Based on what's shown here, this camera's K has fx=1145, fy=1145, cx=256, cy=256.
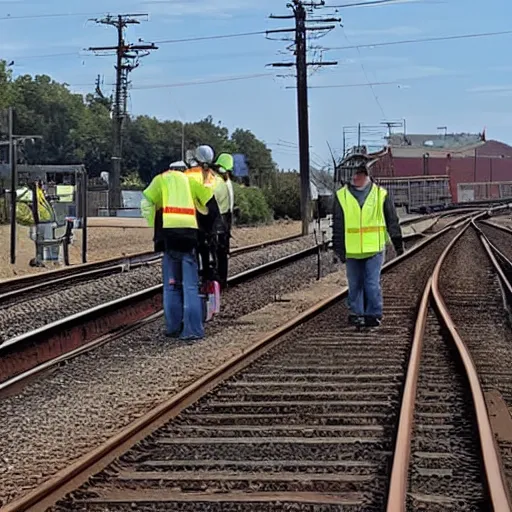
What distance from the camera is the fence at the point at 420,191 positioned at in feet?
245

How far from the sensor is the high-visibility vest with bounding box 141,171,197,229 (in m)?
11.9

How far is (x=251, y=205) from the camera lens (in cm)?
5191

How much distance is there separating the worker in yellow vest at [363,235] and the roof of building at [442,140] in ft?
357

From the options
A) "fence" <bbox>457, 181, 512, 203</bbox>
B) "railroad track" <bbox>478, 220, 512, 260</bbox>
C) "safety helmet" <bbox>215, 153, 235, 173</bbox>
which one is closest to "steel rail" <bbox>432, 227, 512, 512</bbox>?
"safety helmet" <bbox>215, 153, 235, 173</bbox>

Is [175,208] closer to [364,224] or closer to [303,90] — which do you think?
[364,224]

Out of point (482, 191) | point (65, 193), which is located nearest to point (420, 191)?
point (482, 191)

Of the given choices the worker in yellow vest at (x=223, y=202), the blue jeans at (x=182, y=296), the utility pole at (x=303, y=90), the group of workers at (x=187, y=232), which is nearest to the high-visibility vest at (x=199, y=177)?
the group of workers at (x=187, y=232)

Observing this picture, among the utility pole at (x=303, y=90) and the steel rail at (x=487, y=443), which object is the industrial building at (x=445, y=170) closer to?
the utility pole at (x=303, y=90)

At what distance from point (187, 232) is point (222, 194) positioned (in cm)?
129

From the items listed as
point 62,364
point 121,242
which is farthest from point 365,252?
point 121,242

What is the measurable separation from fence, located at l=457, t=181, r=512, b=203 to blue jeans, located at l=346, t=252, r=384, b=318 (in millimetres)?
85501

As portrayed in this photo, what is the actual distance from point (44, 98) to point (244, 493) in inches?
5080

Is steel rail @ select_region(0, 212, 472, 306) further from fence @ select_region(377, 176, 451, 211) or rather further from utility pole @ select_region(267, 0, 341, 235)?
fence @ select_region(377, 176, 451, 211)

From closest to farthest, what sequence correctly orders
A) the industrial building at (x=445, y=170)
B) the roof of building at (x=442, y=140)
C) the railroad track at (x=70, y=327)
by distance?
the railroad track at (x=70, y=327) → the industrial building at (x=445, y=170) → the roof of building at (x=442, y=140)
